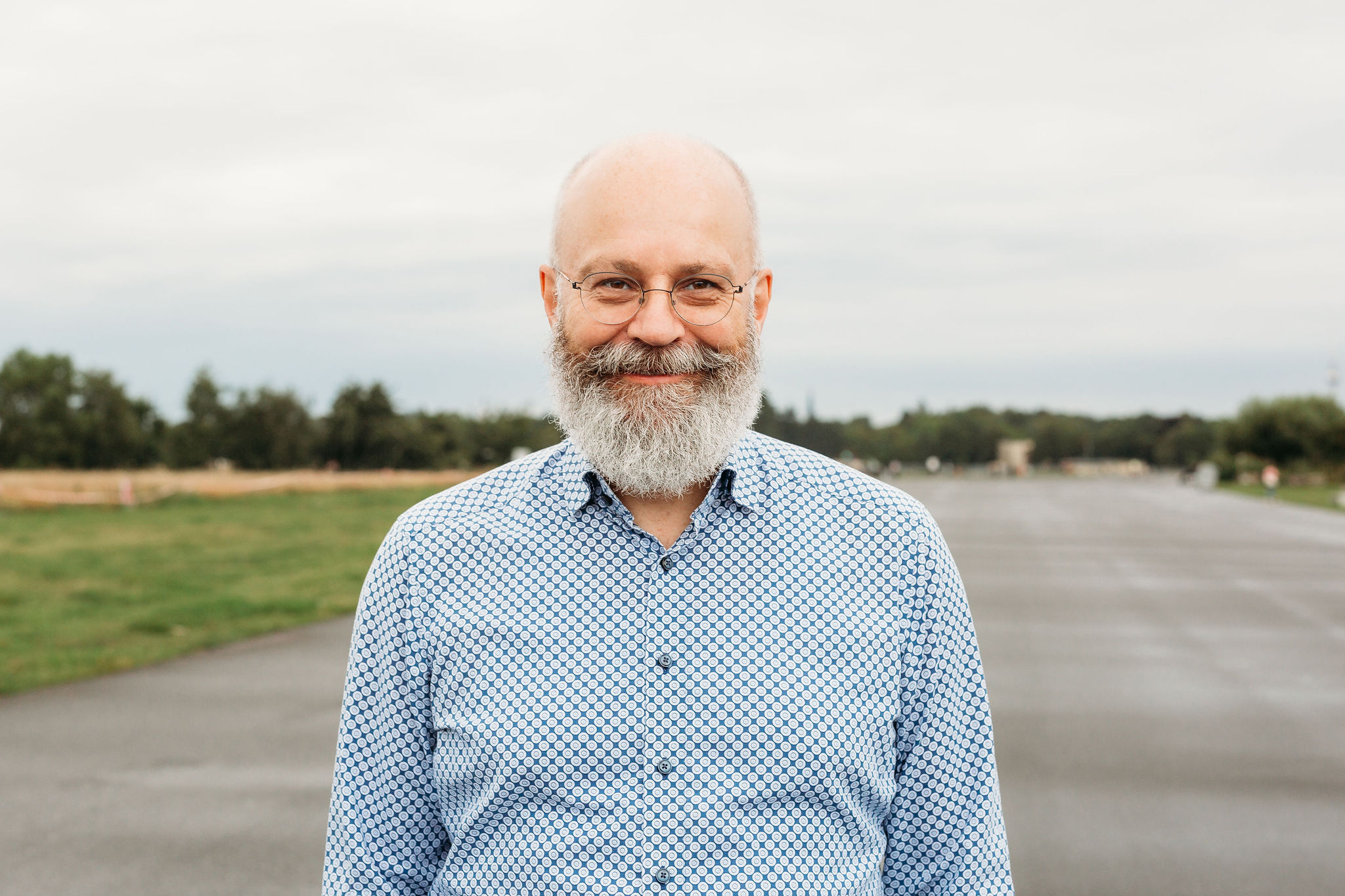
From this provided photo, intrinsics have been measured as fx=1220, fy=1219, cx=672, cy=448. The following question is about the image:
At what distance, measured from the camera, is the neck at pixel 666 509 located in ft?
7.30

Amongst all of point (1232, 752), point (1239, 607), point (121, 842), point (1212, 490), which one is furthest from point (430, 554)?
point (1212, 490)

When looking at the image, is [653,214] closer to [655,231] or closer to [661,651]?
[655,231]

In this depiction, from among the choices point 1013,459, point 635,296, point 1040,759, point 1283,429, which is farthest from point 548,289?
point 1013,459

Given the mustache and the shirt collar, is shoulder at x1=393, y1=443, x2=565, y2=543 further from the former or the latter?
the mustache

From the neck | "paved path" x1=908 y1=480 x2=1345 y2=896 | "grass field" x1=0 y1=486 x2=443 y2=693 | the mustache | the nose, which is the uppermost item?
the nose

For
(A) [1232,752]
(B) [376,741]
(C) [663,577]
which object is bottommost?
(A) [1232,752]

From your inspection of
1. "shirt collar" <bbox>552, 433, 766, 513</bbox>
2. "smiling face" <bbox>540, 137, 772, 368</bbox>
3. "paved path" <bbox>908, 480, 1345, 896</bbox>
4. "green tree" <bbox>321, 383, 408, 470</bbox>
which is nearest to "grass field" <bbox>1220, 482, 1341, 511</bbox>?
"paved path" <bbox>908, 480, 1345, 896</bbox>

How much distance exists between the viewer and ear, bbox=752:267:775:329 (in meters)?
2.26

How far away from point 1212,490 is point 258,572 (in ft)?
170

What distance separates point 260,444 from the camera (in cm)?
7481

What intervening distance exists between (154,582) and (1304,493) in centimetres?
5376

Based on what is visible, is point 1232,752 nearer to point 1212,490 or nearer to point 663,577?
point 663,577

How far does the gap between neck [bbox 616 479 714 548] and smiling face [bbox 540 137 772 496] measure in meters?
0.03

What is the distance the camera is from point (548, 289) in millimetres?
2299
